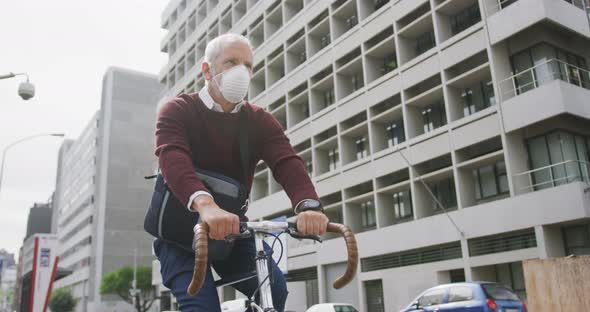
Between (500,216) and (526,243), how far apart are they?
1.40m

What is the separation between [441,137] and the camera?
83.4 ft

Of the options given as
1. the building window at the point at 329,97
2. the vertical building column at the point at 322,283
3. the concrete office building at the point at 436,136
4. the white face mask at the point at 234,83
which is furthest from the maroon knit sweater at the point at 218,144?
the building window at the point at 329,97

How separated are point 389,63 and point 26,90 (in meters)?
20.4

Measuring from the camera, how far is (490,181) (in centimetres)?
2453

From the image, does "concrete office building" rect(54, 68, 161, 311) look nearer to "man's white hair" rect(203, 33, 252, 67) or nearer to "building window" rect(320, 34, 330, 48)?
"building window" rect(320, 34, 330, 48)

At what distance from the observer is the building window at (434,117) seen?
27766 millimetres

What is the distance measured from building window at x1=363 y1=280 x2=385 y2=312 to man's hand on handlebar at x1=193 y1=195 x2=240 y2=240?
2760 cm

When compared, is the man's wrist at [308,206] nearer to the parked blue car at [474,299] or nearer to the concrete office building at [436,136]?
the parked blue car at [474,299]

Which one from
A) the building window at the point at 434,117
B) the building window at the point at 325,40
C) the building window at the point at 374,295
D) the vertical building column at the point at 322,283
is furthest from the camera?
the building window at the point at 325,40

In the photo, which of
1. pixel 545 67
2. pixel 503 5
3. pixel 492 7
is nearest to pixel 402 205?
pixel 545 67

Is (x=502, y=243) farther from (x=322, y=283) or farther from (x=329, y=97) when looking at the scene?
(x=329, y=97)

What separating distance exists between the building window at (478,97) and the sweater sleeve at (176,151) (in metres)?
24.2

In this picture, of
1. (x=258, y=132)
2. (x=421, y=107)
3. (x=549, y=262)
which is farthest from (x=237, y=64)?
(x=421, y=107)

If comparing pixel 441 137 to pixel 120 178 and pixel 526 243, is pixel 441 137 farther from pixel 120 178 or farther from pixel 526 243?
pixel 120 178
